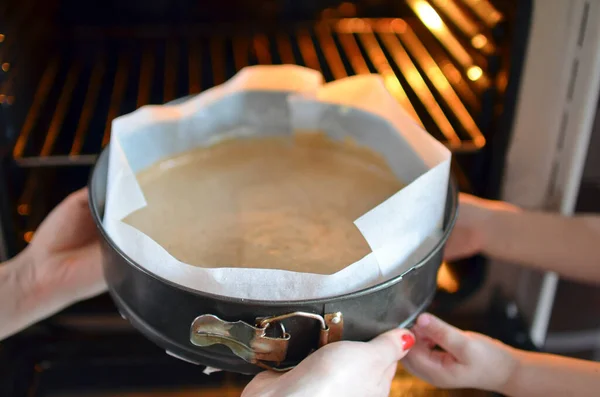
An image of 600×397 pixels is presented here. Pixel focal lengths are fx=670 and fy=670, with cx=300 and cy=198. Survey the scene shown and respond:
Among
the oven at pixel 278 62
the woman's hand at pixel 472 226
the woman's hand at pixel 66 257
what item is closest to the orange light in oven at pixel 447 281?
the oven at pixel 278 62

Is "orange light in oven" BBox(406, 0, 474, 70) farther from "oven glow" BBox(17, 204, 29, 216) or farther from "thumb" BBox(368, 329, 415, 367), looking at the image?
"oven glow" BBox(17, 204, 29, 216)

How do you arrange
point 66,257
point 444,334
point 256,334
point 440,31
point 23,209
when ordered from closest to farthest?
1. point 256,334
2. point 444,334
3. point 66,257
4. point 23,209
5. point 440,31

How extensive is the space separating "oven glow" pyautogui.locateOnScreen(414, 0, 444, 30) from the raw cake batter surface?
0.38 m

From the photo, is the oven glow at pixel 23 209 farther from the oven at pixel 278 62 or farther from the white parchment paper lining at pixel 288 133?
the white parchment paper lining at pixel 288 133

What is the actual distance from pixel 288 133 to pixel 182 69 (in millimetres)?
424

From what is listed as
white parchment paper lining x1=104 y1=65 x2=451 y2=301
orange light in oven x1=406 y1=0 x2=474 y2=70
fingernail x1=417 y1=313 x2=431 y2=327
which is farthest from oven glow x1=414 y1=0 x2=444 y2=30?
fingernail x1=417 y1=313 x2=431 y2=327

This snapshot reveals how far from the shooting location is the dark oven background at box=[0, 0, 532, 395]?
902 millimetres

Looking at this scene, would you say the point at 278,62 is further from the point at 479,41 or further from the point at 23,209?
the point at 23,209

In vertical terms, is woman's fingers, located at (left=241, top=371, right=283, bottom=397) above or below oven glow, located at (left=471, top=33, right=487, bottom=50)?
below

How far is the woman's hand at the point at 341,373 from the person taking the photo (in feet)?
1.86

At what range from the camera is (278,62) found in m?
1.25

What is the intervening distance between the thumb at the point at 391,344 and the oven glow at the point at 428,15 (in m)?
0.67

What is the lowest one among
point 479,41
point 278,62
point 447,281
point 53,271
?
point 447,281

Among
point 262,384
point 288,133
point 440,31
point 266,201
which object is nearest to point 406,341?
point 262,384
